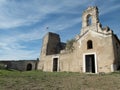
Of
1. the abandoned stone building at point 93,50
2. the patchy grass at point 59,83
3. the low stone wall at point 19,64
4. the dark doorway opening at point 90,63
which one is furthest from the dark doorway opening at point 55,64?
the patchy grass at point 59,83

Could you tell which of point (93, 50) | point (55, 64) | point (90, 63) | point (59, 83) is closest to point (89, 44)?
point (93, 50)

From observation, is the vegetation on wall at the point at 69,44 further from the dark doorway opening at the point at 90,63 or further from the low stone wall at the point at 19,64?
the dark doorway opening at the point at 90,63

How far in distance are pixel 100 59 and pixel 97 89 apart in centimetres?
912

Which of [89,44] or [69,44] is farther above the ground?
[69,44]

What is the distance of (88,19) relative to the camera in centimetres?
1973

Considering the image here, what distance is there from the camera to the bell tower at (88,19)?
731 inches

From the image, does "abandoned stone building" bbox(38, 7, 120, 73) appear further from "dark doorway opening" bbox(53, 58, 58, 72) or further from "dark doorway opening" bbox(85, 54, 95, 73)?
"dark doorway opening" bbox(53, 58, 58, 72)

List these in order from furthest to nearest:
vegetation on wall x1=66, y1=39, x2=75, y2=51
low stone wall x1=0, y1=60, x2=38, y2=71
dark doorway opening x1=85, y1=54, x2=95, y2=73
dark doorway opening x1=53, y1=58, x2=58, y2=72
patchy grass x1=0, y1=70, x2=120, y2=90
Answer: low stone wall x1=0, y1=60, x2=38, y2=71
vegetation on wall x1=66, y1=39, x2=75, y2=51
dark doorway opening x1=53, y1=58, x2=58, y2=72
dark doorway opening x1=85, y1=54, x2=95, y2=73
patchy grass x1=0, y1=70, x2=120, y2=90

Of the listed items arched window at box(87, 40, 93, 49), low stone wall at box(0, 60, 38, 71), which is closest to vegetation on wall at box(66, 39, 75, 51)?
low stone wall at box(0, 60, 38, 71)

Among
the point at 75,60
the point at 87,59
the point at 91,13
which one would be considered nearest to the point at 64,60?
the point at 75,60

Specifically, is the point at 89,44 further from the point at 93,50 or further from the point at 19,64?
the point at 19,64

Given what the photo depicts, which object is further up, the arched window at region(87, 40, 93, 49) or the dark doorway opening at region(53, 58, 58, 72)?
the arched window at region(87, 40, 93, 49)

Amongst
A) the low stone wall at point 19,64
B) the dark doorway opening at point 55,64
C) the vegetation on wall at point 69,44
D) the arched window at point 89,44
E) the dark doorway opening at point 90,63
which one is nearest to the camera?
the dark doorway opening at point 90,63

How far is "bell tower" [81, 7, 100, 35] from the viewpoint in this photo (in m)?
18.6
